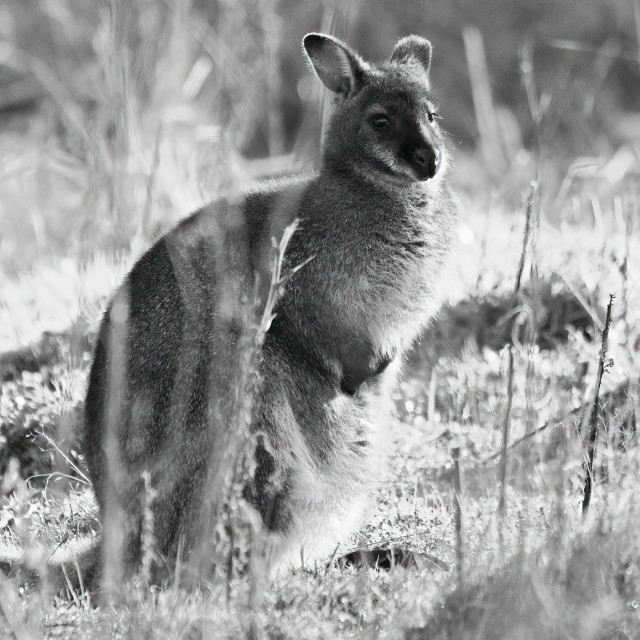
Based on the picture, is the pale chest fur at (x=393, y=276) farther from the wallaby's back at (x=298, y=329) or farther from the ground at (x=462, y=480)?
the ground at (x=462, y=480)

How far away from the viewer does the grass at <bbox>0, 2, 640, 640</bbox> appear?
2697 mm

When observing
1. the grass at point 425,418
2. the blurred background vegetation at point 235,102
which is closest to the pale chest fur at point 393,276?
the grass at point 425,418

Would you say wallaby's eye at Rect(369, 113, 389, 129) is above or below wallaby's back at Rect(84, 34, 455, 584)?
above

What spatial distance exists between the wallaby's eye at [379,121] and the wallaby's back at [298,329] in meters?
0.01

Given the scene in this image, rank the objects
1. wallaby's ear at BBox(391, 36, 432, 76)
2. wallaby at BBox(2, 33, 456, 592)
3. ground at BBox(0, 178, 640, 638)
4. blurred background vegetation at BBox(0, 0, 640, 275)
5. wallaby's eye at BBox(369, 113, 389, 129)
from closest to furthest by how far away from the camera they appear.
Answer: ground at BBox(0, 178, 640, 638) < wallaby at BBox(2, 33, 456, 592) < wallaby's eye at BBox(369, 113, 389, 129) < wallaby's ear at BBox(391, 36, 432, 76) < blurred background vegetation at BBox(0, 0, 640, 275)

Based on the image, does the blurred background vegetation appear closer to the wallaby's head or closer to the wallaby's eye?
the wallaby's head

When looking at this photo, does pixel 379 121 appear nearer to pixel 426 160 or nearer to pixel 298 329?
pixel 426 160

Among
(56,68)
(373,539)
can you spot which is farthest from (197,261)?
(56,68)


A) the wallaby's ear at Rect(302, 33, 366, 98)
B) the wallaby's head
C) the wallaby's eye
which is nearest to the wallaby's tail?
the wallaby's head

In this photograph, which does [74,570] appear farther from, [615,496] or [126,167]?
[126,167]

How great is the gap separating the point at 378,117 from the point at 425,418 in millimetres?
1329

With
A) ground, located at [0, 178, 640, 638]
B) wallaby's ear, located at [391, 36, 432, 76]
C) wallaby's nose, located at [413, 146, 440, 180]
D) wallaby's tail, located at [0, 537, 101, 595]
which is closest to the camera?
ground, located at [0, 178, 640, 638]

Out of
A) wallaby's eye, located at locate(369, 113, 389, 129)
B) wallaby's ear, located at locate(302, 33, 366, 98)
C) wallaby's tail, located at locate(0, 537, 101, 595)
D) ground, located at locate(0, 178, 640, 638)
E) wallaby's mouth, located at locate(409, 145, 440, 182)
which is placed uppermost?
wallaby's ear, located at locate(302, 33, 366, 98)

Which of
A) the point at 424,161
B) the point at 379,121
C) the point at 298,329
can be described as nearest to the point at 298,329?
the point at 298,329
